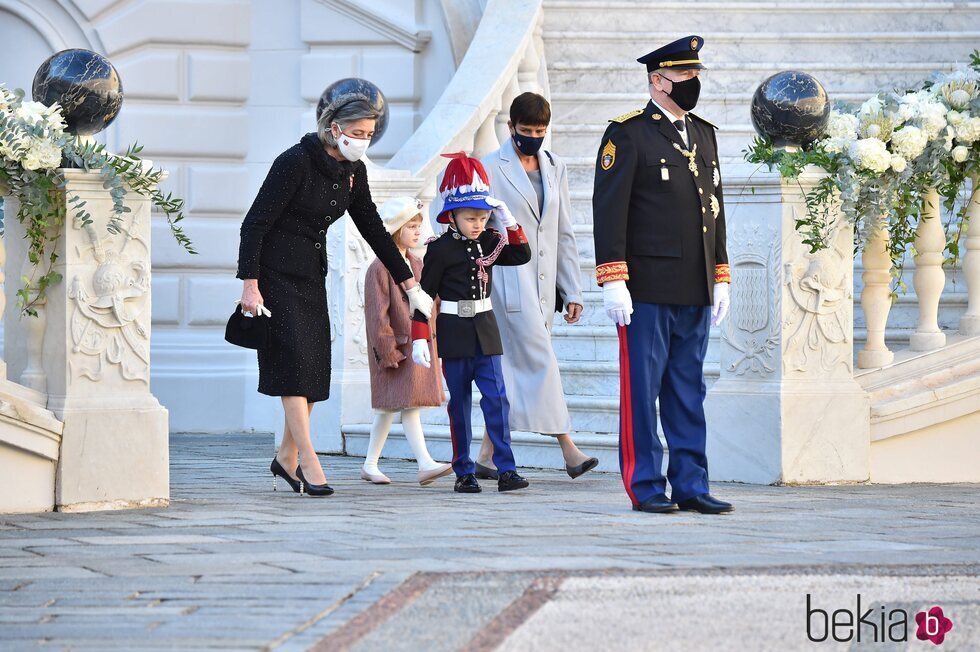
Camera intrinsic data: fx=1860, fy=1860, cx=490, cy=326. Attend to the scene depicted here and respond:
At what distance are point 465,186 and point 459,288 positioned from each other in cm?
42

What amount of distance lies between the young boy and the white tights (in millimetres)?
400

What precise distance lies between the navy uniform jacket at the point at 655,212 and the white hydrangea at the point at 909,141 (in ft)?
5.02

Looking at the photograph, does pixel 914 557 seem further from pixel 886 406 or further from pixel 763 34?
pixel 763 34

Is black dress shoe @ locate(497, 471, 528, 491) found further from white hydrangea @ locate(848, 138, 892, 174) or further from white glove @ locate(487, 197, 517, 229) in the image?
white hydrangea @ locate(848, 138, 892, 174)

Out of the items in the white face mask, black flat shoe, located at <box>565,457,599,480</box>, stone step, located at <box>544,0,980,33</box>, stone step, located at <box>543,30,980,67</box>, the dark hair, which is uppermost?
stone step, located at <box>544,0,980,33</box>

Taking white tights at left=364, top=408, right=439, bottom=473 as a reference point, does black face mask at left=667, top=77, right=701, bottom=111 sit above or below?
above

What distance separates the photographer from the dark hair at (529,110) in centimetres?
782

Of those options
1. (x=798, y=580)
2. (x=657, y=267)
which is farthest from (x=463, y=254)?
(x=798, y=580)

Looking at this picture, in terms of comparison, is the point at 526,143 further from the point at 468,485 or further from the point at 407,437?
the point at 468,485

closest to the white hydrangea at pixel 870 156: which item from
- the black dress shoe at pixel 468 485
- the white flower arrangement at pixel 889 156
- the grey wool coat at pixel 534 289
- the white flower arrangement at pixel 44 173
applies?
the white flower arrangement at pixel 889 156

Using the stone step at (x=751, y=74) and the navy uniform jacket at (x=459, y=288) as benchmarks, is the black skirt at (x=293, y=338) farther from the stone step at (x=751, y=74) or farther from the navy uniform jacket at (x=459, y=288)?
the stone step at (x=751, y=74)

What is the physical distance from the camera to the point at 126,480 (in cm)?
696

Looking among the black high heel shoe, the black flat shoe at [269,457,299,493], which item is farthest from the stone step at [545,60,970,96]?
the black high heel shoe

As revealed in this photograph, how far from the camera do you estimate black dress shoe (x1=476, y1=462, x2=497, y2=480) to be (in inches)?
312
